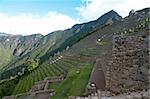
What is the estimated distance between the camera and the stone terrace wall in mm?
8492

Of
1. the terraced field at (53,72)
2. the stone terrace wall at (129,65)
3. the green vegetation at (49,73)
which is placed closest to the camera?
the stone terrace wall at (129,65)

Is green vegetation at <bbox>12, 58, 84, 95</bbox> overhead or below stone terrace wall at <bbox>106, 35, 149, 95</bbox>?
below

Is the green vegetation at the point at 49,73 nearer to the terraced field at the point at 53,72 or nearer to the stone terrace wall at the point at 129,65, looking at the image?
the terraced field at the point at 53,72

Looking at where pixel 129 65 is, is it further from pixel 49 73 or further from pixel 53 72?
pixel 49 73

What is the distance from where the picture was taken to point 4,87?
7106 cm

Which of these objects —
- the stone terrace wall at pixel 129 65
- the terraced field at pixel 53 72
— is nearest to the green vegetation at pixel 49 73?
the terraced field at pixel 53 72

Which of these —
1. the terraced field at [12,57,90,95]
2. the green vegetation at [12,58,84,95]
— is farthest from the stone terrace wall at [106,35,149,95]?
the green vegetation at [12,58,84,95]

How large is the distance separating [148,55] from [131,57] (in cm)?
82

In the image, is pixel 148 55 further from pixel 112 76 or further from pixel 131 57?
pixel 112 76

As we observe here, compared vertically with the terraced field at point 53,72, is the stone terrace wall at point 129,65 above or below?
above

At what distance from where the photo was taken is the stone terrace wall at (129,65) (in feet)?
27.9

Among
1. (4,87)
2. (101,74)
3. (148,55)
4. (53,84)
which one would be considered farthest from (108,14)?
(148,55)

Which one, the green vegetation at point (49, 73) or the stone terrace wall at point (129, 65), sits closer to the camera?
the stone terrace wall at point (129, 65)

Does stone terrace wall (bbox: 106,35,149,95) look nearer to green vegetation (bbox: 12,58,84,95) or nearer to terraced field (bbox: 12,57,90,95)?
terraced field (bbox: 12,57,90,95)
